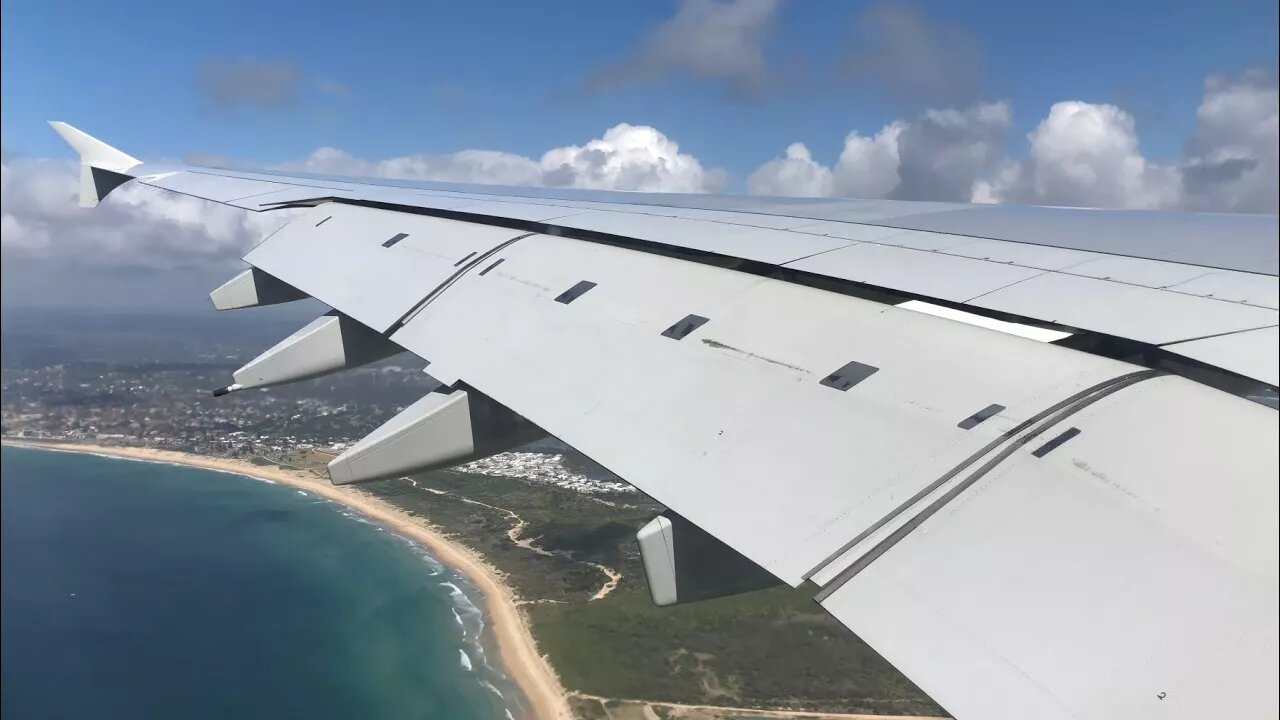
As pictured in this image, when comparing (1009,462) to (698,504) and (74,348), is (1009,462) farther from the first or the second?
(74,348)

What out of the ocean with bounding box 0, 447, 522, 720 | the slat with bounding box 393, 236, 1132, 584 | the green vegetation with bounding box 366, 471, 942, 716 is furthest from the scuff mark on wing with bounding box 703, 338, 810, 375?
the ocean with bounding box 0, 447, 522, 720

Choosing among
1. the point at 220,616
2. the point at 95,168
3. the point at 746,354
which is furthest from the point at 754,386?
the point at 220,616

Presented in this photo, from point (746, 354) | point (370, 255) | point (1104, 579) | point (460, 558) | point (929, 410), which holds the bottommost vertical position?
point (460, 558)

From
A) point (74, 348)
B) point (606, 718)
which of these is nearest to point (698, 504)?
point (606, 718)

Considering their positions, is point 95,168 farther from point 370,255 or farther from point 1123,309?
point 1123,309

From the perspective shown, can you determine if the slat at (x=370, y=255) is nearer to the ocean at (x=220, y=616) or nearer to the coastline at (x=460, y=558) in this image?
the coastline at (x=460, y=558)

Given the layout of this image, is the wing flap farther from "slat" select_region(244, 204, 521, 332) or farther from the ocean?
the ocean

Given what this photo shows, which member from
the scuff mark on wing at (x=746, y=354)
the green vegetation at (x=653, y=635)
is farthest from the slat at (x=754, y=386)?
the green vegetation at (x=653, y=635)
